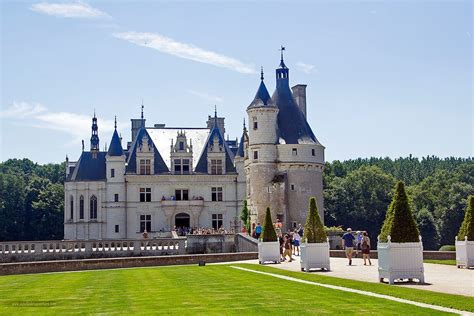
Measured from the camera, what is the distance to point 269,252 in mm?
29047

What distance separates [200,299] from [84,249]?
28.9 m

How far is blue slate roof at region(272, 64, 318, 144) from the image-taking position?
5459 centimetres

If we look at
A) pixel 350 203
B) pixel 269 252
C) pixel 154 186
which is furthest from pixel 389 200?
pixel 269 252

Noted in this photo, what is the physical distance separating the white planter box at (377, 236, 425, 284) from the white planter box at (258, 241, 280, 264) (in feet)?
36.4

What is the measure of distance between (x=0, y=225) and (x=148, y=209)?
29329 mm

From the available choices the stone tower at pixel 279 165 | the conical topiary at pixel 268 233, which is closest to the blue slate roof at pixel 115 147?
the stone tower at pixel 279 165

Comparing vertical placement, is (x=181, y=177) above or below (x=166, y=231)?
above

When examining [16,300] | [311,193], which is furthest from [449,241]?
[16,300]

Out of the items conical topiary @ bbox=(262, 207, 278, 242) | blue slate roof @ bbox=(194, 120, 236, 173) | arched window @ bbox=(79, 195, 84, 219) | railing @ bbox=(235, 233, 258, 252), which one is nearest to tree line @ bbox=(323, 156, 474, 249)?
blue slate roof @ bbox=(194, 120, 236, 173)

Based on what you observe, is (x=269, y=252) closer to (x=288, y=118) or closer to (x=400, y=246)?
(x=400, y=246)

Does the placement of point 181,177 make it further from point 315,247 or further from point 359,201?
point 315,247

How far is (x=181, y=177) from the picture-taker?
63.5 m

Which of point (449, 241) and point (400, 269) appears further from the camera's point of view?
point (449, 241)

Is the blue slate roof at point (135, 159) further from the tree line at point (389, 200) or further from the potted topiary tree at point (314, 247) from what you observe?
the potted topiary tree at point (314, 247)
